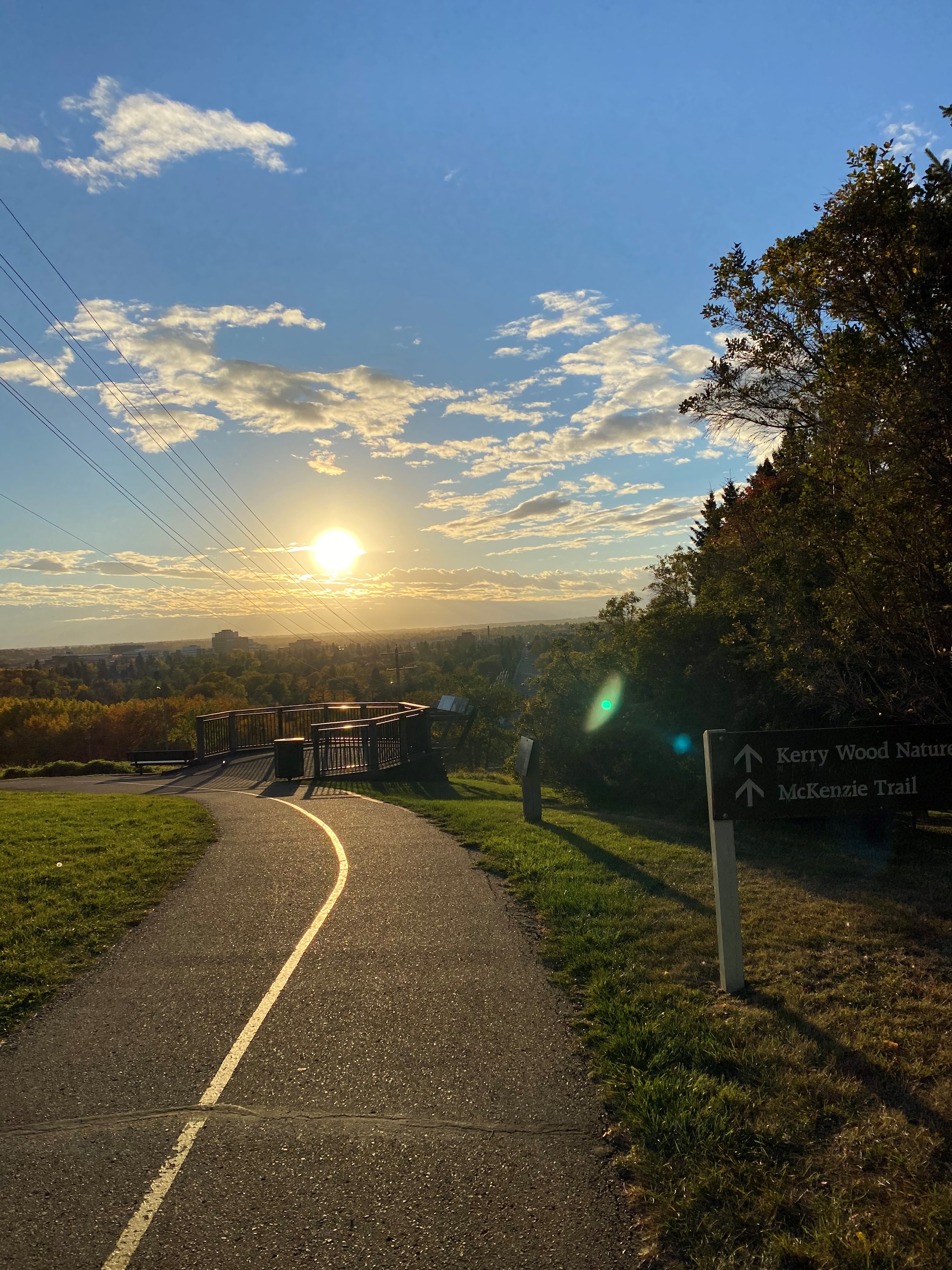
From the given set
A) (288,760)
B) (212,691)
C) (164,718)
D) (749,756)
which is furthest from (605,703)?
(212,691)

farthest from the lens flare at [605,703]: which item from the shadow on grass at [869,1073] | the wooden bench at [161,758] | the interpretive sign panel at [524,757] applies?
the shadow on grass at [869,1073]

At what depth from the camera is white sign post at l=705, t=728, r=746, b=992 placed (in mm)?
5117

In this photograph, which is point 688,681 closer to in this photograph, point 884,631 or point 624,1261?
point 884,631

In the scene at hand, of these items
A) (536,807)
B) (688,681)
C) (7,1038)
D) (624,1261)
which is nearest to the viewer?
(624,1261)

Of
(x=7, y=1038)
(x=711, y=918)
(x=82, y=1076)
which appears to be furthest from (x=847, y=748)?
(x=7, y=1038)

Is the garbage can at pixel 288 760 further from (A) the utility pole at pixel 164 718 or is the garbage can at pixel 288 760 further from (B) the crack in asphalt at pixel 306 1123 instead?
(A) the utility pole at pixel 164 718

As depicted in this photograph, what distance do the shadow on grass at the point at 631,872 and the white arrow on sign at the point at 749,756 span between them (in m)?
1.85

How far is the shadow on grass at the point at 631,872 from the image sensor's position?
6.97 metres

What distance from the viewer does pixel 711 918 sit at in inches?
257

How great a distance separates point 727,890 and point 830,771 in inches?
45.3

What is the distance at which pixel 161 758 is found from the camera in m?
26.3

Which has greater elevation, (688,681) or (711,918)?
(688,681)

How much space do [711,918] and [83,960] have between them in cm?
498

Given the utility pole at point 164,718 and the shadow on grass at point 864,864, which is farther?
the utility pole at point 164,718
